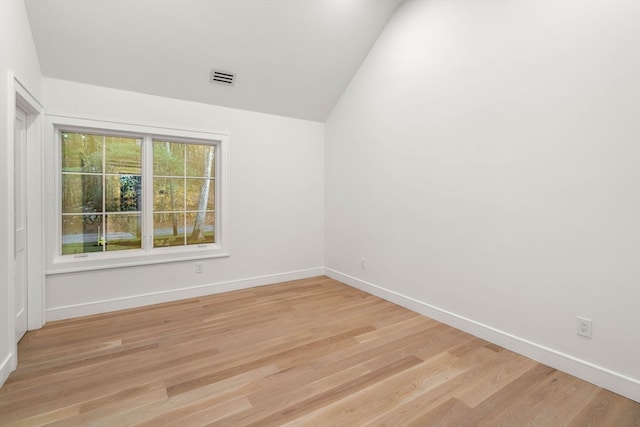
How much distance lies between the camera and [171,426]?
160 centimetres

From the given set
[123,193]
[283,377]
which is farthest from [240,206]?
[283,377]

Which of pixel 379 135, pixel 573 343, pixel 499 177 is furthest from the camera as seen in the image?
pixel 379 135

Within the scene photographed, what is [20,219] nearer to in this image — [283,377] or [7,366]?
[7,366]

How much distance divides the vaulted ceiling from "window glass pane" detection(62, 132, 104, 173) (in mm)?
554

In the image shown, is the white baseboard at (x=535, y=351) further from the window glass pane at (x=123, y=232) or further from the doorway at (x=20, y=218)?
the doorway at (x=20, y=218)

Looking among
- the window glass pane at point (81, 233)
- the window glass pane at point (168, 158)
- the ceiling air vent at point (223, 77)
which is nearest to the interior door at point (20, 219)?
the window glass pane at point (81, 233)

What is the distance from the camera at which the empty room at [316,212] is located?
189 centimetres

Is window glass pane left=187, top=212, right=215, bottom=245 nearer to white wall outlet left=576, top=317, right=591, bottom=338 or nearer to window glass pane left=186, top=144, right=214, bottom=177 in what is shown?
window glass pane left=186, top=144, right=214, bottom=177

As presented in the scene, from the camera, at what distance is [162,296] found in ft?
11.3

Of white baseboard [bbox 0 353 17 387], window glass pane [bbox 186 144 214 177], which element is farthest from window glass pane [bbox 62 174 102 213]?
white baseboard [bbox 0 353 17 387]

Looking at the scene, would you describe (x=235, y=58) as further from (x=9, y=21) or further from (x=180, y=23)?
(x=9, y=21)

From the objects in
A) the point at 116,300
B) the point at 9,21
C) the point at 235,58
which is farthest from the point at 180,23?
the point at 116,300

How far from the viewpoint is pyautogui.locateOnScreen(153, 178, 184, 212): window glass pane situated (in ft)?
11.6

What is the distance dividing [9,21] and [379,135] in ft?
10.7
